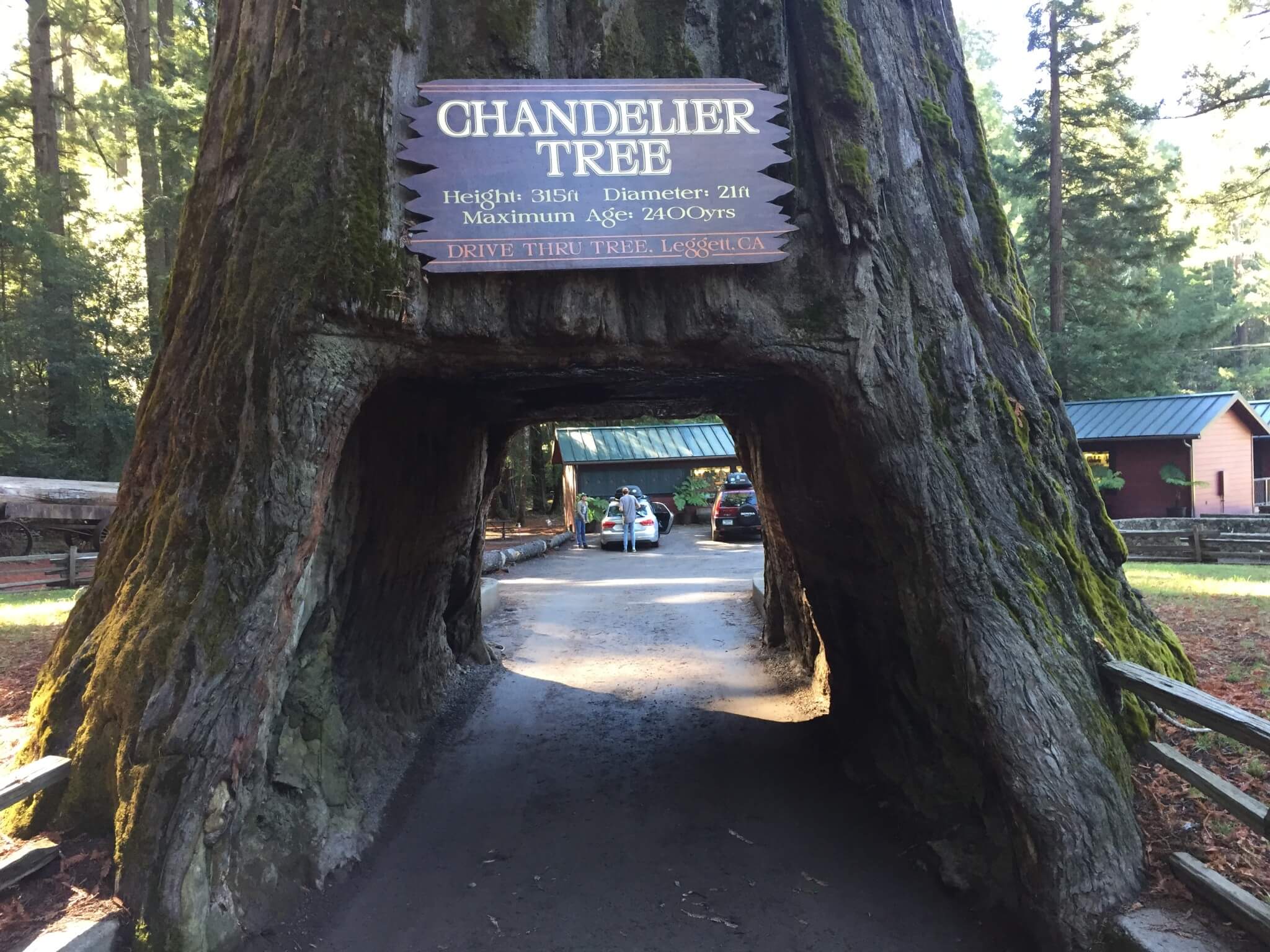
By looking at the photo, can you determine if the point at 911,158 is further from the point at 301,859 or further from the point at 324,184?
the point at 301,859

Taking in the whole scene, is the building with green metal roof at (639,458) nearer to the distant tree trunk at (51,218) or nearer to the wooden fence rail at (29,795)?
the distant tree trunk at (51,218)

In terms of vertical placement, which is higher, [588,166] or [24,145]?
[24,145]

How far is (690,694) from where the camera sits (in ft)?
31.2

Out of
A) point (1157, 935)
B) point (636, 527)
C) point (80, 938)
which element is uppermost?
point (636, 527)

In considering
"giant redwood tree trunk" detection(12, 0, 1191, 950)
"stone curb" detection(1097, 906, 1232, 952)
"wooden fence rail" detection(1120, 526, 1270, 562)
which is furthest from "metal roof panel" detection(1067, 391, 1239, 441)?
"stone curb" detection(1097, 906, 1232, 952)

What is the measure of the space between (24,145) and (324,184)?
28650mm

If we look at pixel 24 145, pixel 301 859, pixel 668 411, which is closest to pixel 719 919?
pixel 301 859

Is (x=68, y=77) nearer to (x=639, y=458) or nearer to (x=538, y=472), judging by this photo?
(x=538, y=472)

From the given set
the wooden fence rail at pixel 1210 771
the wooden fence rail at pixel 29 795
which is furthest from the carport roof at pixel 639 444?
the wooden fence rail at pixel 29 795

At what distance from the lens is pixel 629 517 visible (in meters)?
24.4

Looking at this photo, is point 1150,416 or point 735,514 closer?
point 1150,416

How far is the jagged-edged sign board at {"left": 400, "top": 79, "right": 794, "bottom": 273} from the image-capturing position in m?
4.61

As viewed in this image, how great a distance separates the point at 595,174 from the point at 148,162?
23.3 m

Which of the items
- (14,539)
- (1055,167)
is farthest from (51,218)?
(1055,167)
